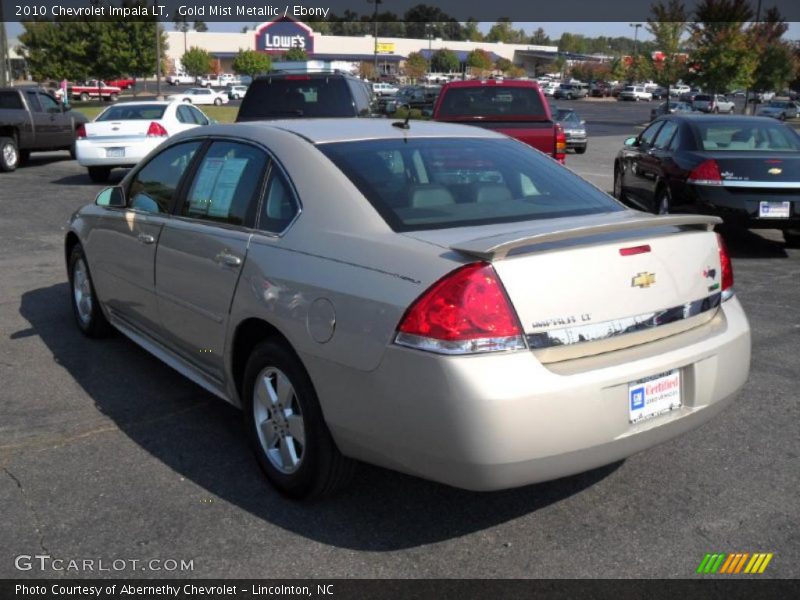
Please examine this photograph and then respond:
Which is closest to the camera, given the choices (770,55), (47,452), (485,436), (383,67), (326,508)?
(485,436)

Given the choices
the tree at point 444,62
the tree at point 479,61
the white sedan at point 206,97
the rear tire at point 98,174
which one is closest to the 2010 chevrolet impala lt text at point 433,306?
the rear tire at point 98,174

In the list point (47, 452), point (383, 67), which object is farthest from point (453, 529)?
point (383, 67)

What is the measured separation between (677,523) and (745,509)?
35 cm

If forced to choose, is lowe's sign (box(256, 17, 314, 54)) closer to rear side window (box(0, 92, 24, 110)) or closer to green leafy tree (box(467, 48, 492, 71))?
green leafy tree (box(467, 48, 492, 71))

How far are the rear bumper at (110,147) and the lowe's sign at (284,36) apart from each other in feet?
201

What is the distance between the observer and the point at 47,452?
427 cm

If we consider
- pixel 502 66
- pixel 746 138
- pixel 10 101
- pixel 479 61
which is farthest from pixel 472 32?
pixel 746 138

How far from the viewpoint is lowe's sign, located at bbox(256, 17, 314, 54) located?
76.9 m

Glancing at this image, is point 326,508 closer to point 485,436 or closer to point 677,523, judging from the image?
point 485,436

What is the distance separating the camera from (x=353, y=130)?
4352 mm

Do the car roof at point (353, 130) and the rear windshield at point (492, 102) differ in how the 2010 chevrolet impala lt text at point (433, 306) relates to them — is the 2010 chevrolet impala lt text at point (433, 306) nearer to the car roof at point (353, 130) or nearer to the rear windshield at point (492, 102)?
the car roof at point (353, 130)

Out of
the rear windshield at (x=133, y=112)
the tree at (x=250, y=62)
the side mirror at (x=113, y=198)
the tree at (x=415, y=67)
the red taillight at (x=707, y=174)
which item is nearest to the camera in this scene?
the side mirror at (x=113, y=198)

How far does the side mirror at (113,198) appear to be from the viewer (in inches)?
210
